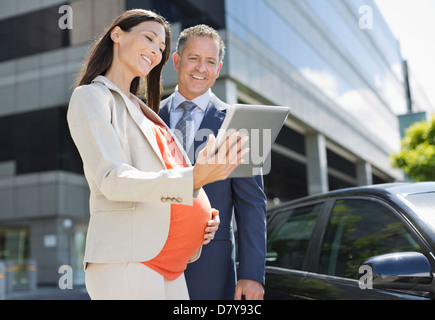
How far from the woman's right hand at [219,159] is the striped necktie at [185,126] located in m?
0.88

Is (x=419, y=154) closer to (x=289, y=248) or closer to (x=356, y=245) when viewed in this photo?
(x=289, y=248)

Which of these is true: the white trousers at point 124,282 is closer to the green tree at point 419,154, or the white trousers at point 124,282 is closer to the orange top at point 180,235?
the orange top at point 180,235

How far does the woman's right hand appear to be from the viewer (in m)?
1.43

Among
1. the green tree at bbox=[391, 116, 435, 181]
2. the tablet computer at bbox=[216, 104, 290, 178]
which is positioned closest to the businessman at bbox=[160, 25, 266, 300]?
the tablet computer at bbox=[216, 104, 290, 178]

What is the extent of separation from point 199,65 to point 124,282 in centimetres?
130

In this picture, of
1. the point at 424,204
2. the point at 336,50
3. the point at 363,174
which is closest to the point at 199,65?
the point at 424,204

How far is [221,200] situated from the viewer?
2297 mm

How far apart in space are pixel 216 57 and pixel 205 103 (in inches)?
10.0

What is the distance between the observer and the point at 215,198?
229 centimetres

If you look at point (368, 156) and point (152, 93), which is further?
point (368, 156)

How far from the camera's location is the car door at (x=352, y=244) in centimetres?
255

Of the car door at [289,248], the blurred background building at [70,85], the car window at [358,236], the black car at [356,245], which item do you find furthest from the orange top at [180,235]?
the blurred background building at [70,85]
